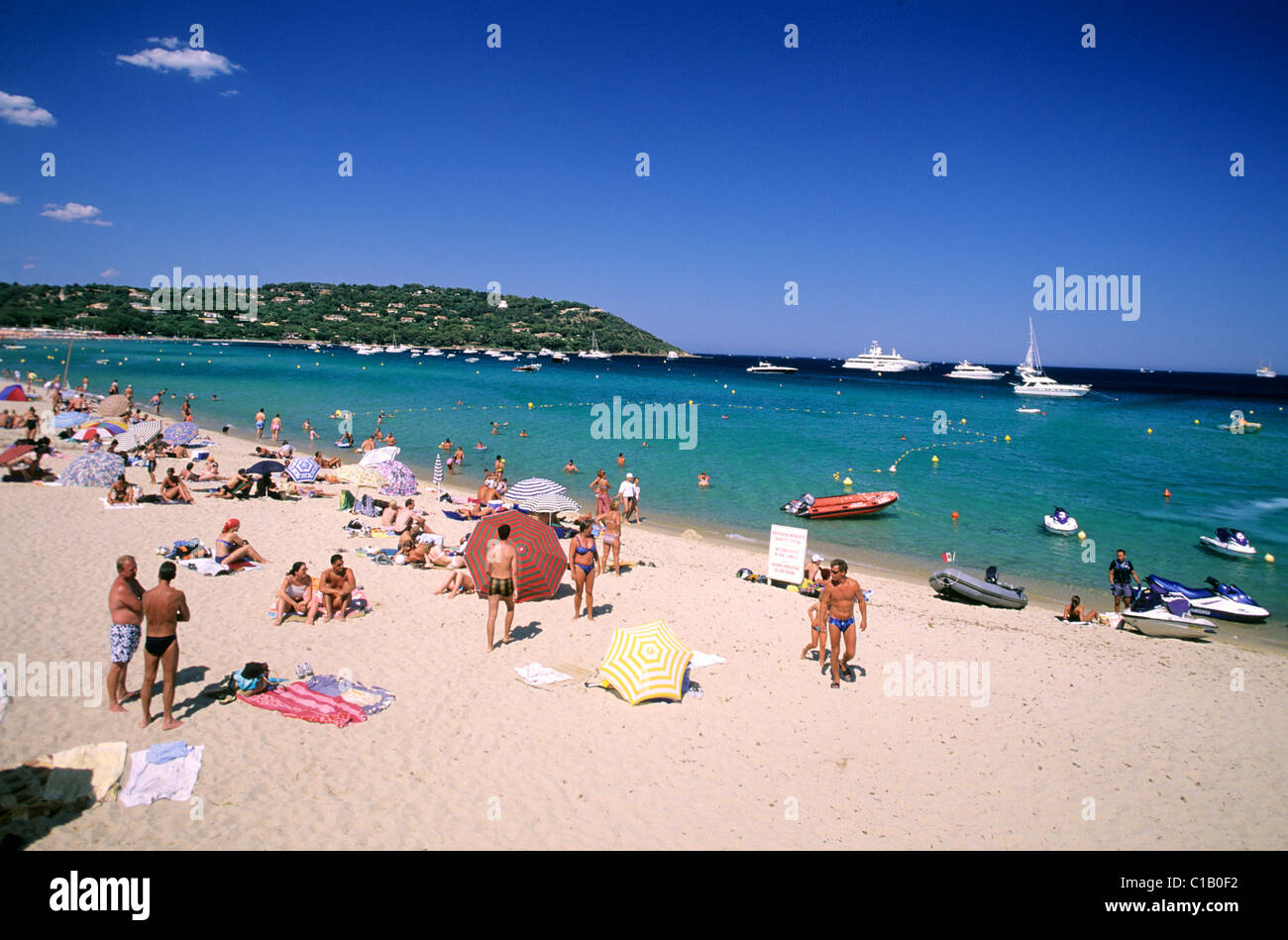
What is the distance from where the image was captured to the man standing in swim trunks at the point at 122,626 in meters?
6.05

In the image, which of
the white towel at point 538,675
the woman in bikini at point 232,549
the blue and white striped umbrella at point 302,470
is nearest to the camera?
the white towel at point 538,675

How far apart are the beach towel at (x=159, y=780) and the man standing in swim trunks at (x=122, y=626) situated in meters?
1.08

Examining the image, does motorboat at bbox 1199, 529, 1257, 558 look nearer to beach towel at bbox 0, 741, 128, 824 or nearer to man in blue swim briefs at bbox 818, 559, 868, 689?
man in blue swim briefs at bbox 818, 559, 868, 689

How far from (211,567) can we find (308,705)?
5337 mm

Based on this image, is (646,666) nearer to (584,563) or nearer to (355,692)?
(584,563)

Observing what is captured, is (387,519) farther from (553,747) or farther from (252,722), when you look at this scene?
(553,747)

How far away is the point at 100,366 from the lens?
192ft

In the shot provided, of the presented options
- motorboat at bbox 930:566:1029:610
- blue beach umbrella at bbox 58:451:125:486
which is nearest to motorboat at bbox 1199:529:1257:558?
motorboat at bbox 930:566:1029:610

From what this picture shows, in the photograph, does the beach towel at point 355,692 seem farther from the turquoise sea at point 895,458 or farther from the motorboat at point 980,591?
the turquoise sea at point 895,458

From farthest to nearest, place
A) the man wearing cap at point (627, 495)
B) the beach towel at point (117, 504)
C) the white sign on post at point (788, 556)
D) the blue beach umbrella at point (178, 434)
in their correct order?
the blue beach umbrella at point (178, 434) → the man wearing cap at point (627, 495) → the beach towel at point (117, 504) → the white sign on post at point (788, 556)

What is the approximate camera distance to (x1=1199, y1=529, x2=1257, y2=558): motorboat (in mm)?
17281

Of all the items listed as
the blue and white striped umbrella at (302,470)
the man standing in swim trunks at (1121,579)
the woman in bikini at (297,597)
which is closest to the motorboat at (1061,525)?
the man standing in swim trunks at (1121,579)

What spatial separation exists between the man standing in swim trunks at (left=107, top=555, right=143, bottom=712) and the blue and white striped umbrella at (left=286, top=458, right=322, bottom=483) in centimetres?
1153

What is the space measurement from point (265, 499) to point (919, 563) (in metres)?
16.6
